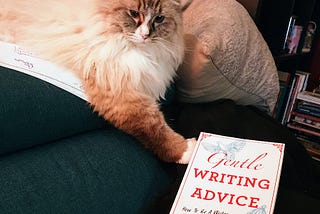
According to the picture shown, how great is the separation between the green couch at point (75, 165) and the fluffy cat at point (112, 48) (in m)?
0.04

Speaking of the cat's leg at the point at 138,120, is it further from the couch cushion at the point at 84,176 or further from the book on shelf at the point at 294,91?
the book on shelf at the point at 294,91

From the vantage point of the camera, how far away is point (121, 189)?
73cm

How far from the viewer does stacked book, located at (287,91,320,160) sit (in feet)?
6.40

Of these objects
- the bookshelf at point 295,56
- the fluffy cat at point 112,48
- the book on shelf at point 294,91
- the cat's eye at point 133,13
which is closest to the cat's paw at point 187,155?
the fluffy cat at point 112,48

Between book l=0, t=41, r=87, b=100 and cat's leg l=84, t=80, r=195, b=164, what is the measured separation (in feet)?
0.11

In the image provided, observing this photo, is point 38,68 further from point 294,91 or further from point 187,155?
point 294,91

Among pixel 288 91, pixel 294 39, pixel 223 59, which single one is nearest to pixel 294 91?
pixel 288 91

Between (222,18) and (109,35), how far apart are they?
441 millimetres

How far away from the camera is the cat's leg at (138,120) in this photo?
2.71ft

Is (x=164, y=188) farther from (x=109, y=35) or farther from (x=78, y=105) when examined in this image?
(x=109, y=35)

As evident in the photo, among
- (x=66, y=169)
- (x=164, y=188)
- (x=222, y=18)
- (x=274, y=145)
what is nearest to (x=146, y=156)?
(x=164, y=188)

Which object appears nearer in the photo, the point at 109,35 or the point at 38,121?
the point at 38,121

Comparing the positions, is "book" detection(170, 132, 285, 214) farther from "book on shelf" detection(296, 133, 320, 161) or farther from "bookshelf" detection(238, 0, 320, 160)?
"book on shelf" detection(296, 133, 320, 161)

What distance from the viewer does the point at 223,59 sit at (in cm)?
102
